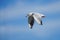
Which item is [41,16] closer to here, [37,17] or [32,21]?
[37,17]

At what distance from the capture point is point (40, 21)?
1.01m

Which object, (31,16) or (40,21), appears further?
(31,16)

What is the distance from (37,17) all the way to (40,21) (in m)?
0.07

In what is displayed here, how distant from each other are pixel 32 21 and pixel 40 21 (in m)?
0.19

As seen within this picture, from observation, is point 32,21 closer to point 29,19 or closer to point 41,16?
point 29,19

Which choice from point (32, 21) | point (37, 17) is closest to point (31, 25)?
point (32, 21)

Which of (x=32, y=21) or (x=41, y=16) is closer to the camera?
(x=41, y=16)

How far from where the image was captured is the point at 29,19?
119 centimetres

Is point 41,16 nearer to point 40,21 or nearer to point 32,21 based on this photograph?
point 40,21

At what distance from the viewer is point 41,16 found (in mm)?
1041

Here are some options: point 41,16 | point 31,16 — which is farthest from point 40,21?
point 31,16

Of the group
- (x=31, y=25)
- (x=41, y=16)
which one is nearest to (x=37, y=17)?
(x=41, y=16)

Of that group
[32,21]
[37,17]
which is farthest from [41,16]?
[32,21]

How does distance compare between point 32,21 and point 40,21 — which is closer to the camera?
point 40,21
